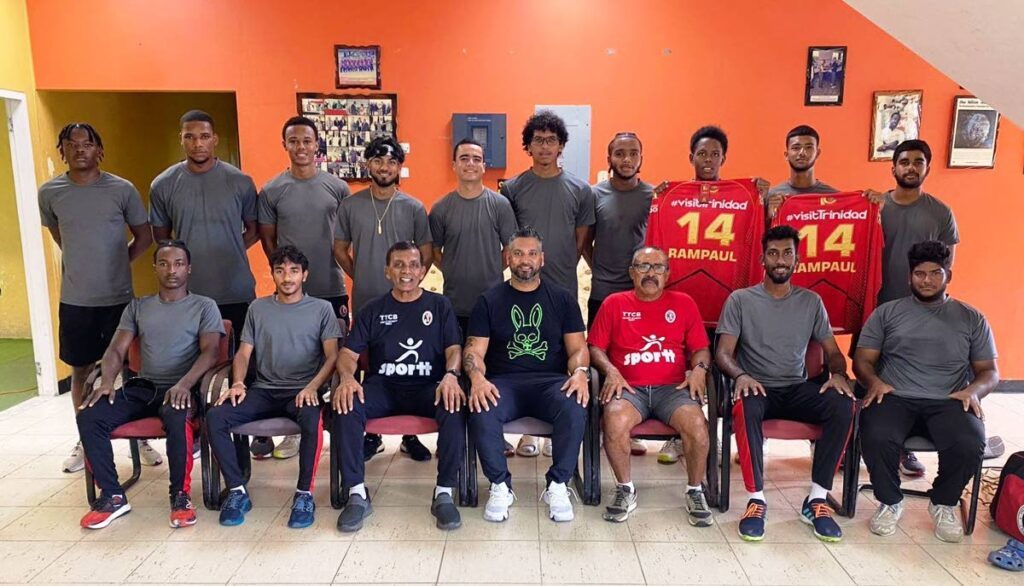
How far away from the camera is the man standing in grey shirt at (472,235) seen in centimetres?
340

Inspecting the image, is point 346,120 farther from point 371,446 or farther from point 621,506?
point 621,506

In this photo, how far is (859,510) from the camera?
2.99m

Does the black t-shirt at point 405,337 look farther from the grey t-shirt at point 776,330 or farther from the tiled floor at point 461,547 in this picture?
the grey t-shirt at point 776,330

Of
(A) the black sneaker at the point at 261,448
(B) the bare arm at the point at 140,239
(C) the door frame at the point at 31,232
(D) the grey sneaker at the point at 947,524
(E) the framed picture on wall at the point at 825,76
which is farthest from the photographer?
(E) the framed picture on wall at the point at 825,76

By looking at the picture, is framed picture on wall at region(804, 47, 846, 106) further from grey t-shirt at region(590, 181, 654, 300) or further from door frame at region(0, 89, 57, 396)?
door frame at region(0, 89, 57, 396)

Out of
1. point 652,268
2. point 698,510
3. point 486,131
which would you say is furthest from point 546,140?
point 698,510

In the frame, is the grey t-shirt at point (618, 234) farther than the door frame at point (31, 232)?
No

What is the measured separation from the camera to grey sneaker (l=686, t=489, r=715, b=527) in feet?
9.29

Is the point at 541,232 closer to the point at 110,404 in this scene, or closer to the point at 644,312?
the point at 644,312

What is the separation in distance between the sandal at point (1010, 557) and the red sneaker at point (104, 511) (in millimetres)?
3641

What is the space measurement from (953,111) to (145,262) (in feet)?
23.6

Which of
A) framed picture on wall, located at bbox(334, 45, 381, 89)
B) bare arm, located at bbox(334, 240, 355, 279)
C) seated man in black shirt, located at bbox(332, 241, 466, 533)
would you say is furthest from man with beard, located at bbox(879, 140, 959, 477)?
framed picture on wall, located at bbox(334, 45, 381, 89)

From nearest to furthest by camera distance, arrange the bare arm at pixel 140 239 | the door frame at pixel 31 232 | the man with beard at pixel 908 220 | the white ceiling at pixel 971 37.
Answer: the white ceiling at pixel 971 37 → the man with beard at pixel 908 220 → the bare arm at pixel 140 239 → the door frame at pixel 31 232

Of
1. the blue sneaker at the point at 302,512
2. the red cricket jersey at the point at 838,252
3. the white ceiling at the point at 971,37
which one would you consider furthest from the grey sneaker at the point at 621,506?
the white ceiling at the point at 971,37
